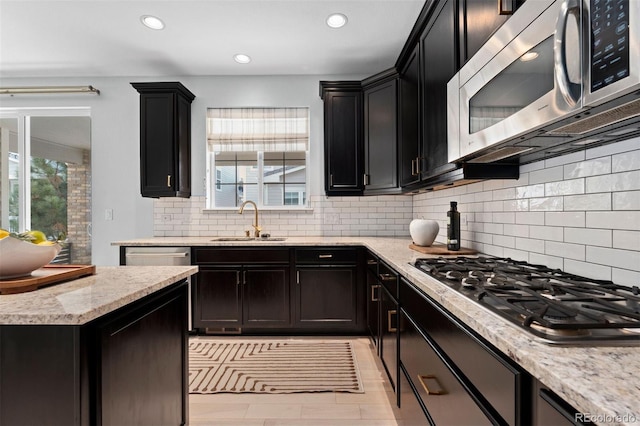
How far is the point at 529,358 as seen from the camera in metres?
0.61

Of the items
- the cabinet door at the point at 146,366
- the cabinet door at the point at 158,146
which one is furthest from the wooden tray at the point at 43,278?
the cabinet door at the point at 158,146

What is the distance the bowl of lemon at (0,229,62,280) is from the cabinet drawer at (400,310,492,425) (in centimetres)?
148

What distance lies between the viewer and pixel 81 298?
1043mm

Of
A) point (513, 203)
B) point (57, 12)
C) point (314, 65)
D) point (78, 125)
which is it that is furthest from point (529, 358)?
point (78, 125)

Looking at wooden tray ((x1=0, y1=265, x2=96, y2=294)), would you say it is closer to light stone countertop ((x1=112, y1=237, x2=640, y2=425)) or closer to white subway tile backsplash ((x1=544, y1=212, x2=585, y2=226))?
light stone countertop ((x1=112, y1=237, x2=640, y2=425))

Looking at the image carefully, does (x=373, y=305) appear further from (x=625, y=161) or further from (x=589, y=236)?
(x=625, y=161)

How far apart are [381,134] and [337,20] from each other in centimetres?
106

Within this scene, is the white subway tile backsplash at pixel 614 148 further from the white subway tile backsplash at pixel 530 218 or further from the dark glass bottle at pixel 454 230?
the dark glass bottle at pixel 454 230

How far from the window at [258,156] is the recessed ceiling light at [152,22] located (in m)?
1.04

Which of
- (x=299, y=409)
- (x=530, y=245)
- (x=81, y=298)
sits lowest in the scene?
(x=299, y=409)

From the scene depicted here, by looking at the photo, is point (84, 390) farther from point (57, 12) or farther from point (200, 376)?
point (57, 12)

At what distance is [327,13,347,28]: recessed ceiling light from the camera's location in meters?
2.60

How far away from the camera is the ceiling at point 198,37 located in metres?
2.52

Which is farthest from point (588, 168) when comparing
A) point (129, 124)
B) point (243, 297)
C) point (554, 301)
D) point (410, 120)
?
point (129, 124)
